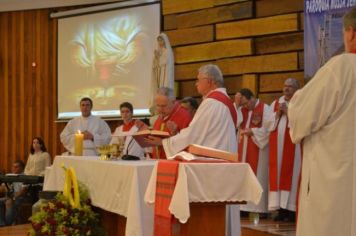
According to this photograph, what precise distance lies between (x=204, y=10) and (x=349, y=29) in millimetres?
6509

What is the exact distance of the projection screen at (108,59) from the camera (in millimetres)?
10258

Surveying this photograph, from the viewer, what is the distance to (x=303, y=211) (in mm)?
2945

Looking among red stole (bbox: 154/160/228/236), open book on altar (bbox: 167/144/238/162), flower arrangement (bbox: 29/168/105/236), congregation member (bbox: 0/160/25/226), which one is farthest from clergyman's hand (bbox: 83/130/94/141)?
red stole (bbox: 154/160/228/236)

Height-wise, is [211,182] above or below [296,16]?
below

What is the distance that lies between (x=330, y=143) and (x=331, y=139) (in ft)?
0.06

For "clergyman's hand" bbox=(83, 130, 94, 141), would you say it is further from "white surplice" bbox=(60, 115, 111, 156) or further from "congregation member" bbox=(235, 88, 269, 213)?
"congregation member" bbox=(235, 88, 269, 213)

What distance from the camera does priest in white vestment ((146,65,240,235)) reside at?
4.32m

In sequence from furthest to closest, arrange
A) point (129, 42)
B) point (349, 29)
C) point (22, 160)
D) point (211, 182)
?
point (22, 160) < point (129, 42) < point (211, 182) < point (349, 29)

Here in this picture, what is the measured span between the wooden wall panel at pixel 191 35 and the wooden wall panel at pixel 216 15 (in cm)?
9

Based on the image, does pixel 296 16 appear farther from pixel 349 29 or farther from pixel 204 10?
pixel 349 29

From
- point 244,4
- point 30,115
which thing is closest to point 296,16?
point 244,4

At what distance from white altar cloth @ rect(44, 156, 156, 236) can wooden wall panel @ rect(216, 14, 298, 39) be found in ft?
12.7

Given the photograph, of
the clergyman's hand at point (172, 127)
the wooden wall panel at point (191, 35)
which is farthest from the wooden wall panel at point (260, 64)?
the clergyman's hand at point (172, 127)

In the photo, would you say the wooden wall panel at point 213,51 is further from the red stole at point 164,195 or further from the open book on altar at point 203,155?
the red stole at point 164,195
